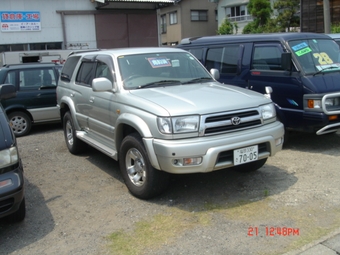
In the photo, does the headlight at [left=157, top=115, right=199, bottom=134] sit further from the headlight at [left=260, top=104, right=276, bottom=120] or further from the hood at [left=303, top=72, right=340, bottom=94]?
the hood at [left=303, top=72, right=340, bottom=94]

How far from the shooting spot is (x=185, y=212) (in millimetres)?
4473

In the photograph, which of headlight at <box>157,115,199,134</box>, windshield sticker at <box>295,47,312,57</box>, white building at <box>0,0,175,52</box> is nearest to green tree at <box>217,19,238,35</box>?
white building at <box>0,0,175,52</box>

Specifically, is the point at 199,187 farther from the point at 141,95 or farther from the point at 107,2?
the point at 107,2

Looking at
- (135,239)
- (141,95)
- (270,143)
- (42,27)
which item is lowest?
(135,239)

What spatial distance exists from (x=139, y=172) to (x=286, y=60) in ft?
10.8

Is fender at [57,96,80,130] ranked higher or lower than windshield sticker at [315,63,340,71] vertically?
lower

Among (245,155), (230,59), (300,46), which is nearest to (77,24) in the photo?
(230,59)

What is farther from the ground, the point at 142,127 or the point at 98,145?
the point at 142,127

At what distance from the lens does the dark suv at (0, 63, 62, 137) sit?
909 cm

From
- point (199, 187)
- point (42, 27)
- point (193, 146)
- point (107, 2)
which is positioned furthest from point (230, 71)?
point (42, 27)

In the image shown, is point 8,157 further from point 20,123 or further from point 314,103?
point 20,123

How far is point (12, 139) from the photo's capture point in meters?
4.09

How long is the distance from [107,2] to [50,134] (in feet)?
32.6
